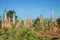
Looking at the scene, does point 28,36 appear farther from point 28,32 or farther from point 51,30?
point 51,30

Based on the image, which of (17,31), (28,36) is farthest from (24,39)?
(17,31)

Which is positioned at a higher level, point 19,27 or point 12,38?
point 19,27

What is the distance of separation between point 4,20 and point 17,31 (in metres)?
14.8

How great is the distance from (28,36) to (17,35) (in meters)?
0.60

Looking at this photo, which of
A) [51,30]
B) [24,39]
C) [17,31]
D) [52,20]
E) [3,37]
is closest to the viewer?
[24,39]

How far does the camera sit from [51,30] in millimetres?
21281

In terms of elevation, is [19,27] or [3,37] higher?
[19,27]

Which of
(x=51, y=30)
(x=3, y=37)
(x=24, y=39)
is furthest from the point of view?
(x=51, y=30)

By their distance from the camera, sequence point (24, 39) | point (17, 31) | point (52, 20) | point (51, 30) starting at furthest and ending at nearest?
point (52, 20) < point (51, 30) < point (17, 31) < point (24, 39)

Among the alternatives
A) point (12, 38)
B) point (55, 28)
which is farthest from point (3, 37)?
point (55, 28)

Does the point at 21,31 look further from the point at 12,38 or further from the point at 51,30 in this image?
the point at 51,30

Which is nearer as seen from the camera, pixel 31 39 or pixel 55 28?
pixel 31 39

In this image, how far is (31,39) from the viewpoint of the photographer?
8273 millimetres

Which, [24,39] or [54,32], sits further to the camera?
[54,32]
